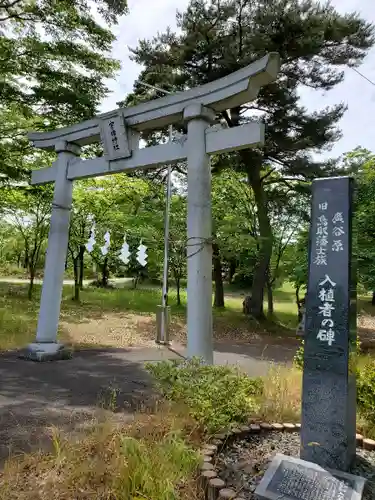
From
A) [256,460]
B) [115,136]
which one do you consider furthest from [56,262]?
[256,460]

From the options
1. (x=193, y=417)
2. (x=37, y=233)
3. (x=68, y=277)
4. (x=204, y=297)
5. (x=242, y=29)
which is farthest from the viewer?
(x=68, y=277)

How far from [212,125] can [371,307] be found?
71.7ft

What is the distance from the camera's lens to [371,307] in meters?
24.2

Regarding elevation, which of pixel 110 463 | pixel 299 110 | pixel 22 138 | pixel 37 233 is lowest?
pixel 110 463

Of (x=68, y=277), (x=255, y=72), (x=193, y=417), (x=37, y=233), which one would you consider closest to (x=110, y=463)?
(x=193, y=417)

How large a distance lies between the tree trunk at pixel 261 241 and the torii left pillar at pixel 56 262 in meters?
8.09

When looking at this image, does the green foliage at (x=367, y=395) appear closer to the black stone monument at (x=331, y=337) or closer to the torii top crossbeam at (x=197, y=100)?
the black stone monument at (x=331, y=337)

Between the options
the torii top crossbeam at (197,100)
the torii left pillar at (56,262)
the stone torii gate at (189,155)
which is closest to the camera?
the torii top crossbeam at (197,100)

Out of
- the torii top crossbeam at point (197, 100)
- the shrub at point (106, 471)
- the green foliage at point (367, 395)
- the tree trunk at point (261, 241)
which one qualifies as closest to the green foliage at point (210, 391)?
the shrub at point (106, 471)

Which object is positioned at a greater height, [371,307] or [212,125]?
[212,125]

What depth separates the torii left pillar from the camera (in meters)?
Result: 7.46

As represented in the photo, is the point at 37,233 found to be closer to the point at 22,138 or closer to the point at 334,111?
the point at 22,138

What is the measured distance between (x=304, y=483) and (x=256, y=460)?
0.63 meters

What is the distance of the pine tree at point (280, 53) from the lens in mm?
11750
